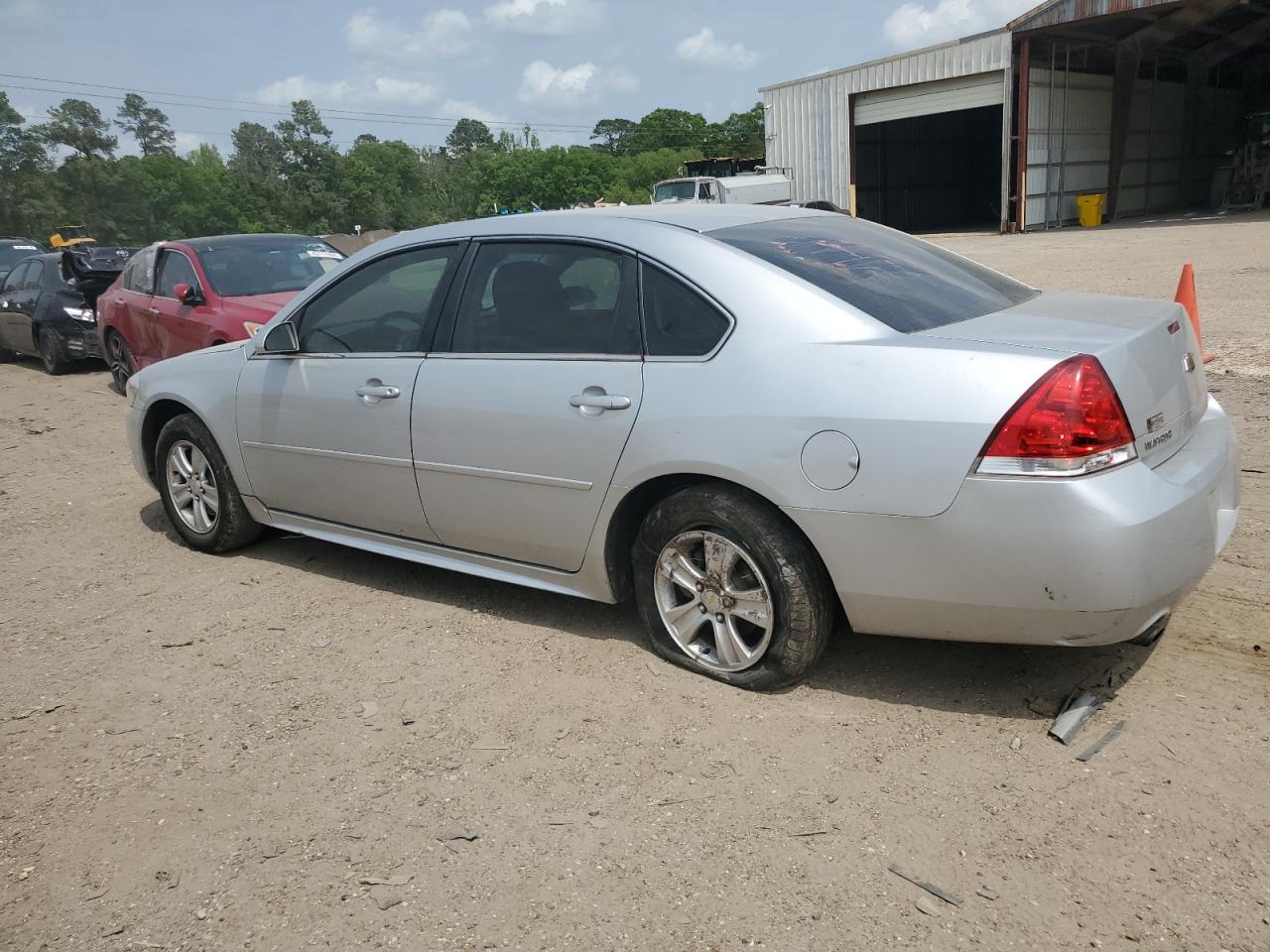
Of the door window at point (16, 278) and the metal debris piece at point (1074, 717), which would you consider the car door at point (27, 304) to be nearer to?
the door window at point (16, 278)

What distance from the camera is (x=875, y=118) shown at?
3061 centimetres

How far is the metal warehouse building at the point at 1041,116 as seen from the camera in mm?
27047

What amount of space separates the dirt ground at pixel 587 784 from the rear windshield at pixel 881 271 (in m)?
1.27

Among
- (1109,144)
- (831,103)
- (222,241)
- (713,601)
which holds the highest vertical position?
(831,103)

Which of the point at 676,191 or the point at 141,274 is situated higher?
the point at 141,274

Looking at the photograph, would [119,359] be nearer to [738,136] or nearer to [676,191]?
[676,191]

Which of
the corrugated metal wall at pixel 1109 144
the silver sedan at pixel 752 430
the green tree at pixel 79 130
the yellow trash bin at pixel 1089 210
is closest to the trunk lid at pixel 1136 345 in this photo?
the silver sedan at pixel 752 430

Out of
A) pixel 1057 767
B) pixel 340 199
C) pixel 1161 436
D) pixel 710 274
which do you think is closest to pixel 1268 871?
pixel 1057 767

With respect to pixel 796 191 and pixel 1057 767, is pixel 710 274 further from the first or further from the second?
pixel 796 191

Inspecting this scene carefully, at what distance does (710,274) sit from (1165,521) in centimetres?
163

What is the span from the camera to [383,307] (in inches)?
183

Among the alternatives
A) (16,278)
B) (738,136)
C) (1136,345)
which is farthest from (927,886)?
(738,136)

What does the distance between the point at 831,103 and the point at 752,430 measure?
99.6ft

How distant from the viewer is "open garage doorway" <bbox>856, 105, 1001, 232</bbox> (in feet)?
113
